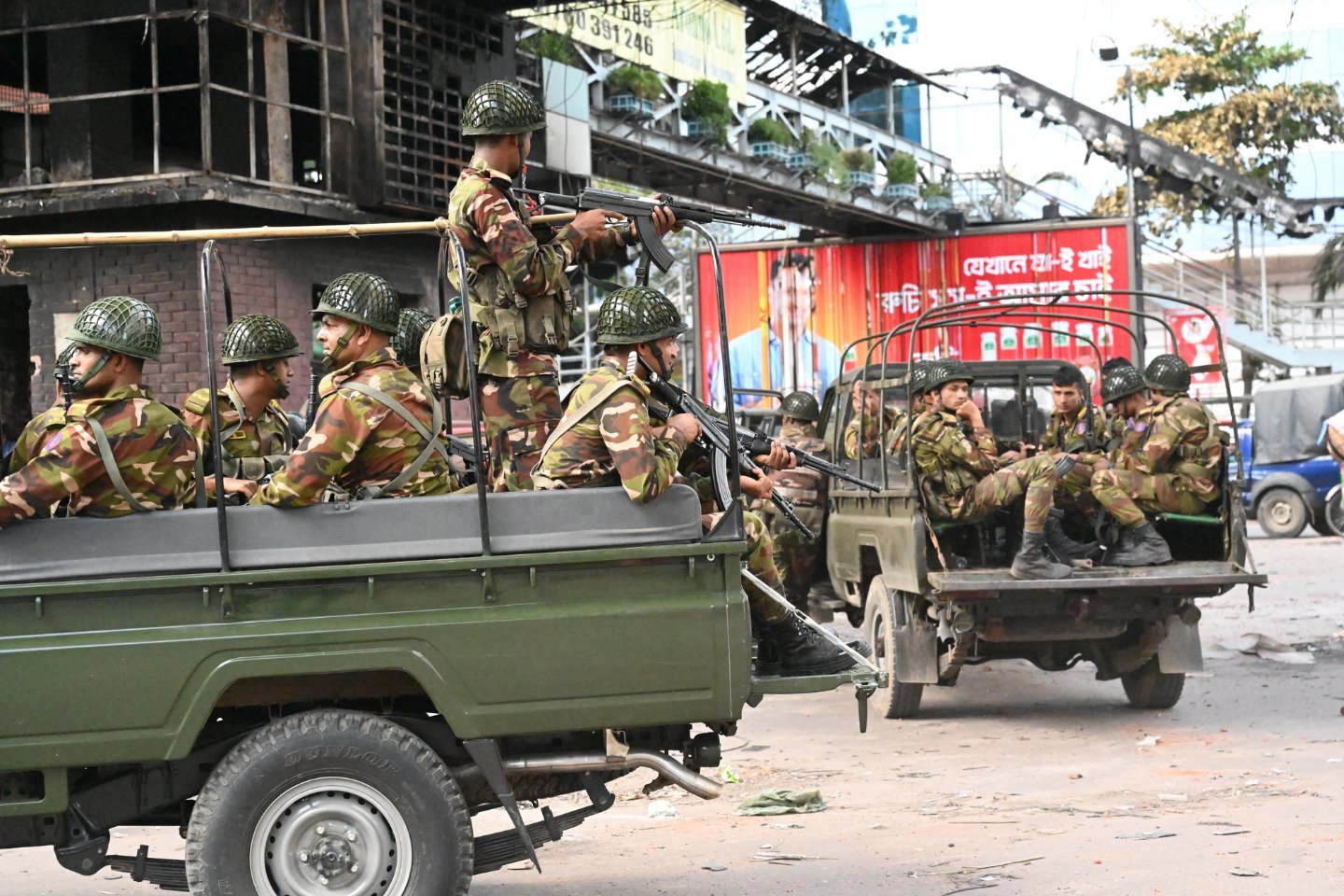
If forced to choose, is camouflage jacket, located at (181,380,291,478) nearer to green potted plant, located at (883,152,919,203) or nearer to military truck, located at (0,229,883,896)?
military truck, located at (0,229,883,896)

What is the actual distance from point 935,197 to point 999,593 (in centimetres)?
1416

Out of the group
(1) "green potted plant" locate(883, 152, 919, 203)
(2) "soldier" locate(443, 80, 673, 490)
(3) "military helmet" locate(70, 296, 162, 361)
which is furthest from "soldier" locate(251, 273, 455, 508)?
(1) "green potted plant" locate(883, 152, 919, 203)

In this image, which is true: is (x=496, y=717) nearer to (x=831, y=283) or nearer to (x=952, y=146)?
(x=831, y=283)

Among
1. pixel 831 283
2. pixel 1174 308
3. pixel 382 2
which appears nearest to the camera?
pixel 382 2

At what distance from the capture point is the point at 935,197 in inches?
864

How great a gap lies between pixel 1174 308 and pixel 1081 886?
3101 cm

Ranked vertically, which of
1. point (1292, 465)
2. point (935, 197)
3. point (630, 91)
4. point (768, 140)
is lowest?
point (1292, 465)

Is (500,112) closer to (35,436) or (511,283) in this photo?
(511,283)

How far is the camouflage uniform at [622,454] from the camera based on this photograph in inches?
193

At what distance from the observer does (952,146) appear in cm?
4266

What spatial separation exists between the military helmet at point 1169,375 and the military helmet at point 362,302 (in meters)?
5.63

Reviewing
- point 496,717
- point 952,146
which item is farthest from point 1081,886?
point 952,146

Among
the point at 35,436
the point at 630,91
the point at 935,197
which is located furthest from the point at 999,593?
the point at 935,197

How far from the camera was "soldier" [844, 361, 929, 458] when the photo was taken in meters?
9.54
